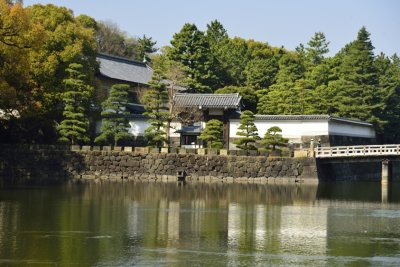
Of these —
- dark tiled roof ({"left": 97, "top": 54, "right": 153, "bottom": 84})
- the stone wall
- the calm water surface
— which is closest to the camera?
the calm water surface

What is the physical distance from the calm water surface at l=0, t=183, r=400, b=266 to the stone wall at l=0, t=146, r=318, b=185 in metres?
7.21

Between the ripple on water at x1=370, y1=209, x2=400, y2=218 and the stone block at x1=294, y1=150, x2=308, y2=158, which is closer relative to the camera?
the ripple on water at x1=370, y1=209, x2=400, y2=218

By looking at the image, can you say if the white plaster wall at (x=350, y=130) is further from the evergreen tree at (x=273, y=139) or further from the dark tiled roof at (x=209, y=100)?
the dark tiled roof at (x=209, y=100)

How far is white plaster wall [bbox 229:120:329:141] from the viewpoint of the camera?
40.5 m

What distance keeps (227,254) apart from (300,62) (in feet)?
142

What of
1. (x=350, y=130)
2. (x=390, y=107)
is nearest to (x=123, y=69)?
(x=350, y=130)

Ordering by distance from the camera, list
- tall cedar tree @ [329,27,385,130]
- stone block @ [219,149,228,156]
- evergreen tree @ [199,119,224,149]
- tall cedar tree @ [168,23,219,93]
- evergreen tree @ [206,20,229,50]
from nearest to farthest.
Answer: stone block @ [219,149,228,156], evergreen tree @ [199,119,224,149], tall cedar tree @ [329,27,385,130], tall cedar tree @ [168,23,219,93], evergreen tree @ [206,20,229,50]

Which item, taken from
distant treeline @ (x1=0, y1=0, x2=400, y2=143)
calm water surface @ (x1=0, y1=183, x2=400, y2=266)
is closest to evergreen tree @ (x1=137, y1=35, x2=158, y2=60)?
distant treeline @ (x1=0, y1=0, x2=400, y2=143)

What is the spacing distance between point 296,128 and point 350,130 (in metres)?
5.13

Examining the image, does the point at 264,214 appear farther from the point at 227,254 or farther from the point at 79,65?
A: the point at 79,65

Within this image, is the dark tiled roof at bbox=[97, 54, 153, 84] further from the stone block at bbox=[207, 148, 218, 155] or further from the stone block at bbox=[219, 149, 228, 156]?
the stone block at bbox=[219, 149, 228, 156]

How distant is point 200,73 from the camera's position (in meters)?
49.4

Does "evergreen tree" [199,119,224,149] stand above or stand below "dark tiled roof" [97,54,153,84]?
below

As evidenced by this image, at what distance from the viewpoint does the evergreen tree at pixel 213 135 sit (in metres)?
39.1
